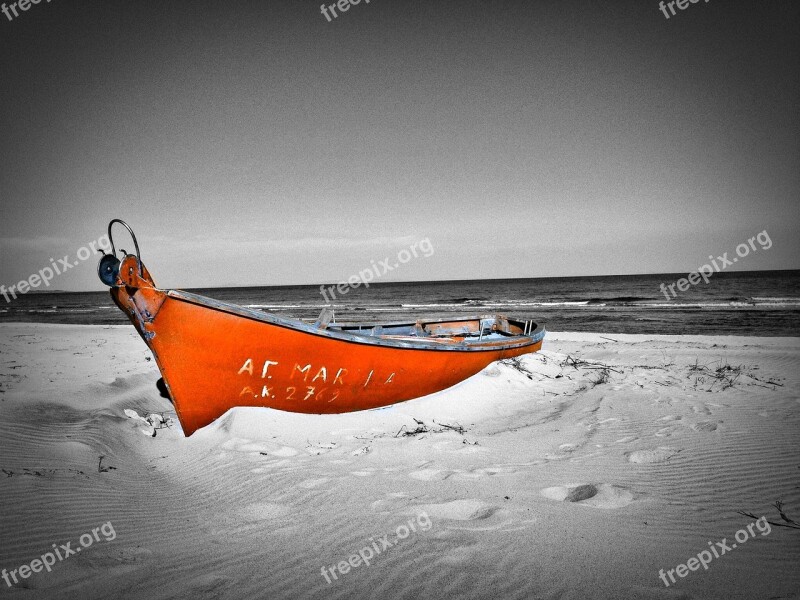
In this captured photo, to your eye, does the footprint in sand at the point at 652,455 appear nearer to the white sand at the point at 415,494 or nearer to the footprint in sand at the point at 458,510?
the white sand at the point at 415,494

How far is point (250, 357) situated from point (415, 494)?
95.2 inches

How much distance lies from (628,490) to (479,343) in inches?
141

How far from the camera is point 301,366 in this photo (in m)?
4.71

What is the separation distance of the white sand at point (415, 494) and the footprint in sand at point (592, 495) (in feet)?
0.07

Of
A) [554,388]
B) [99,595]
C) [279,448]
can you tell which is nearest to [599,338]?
[554,388]

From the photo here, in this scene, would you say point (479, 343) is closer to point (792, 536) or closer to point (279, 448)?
point (279, 448)

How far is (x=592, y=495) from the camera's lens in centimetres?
312

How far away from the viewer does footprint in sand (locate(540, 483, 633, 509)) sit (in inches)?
118

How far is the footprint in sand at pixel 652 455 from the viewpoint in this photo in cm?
382

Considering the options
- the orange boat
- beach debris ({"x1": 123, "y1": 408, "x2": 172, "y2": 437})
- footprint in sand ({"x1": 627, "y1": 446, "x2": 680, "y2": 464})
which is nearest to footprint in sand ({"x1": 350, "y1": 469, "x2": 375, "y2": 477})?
the orange boat

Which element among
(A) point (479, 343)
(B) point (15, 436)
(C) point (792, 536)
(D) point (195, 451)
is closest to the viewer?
(C) point (792, 536)

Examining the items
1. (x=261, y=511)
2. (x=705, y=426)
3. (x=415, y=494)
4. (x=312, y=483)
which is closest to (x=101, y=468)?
(x=261, y=511)

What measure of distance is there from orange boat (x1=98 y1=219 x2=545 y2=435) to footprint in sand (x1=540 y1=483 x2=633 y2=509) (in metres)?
2.70

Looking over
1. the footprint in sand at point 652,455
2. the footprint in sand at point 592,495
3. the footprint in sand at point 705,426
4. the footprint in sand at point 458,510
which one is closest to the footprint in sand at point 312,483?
the footprint in sand at point 458,510
